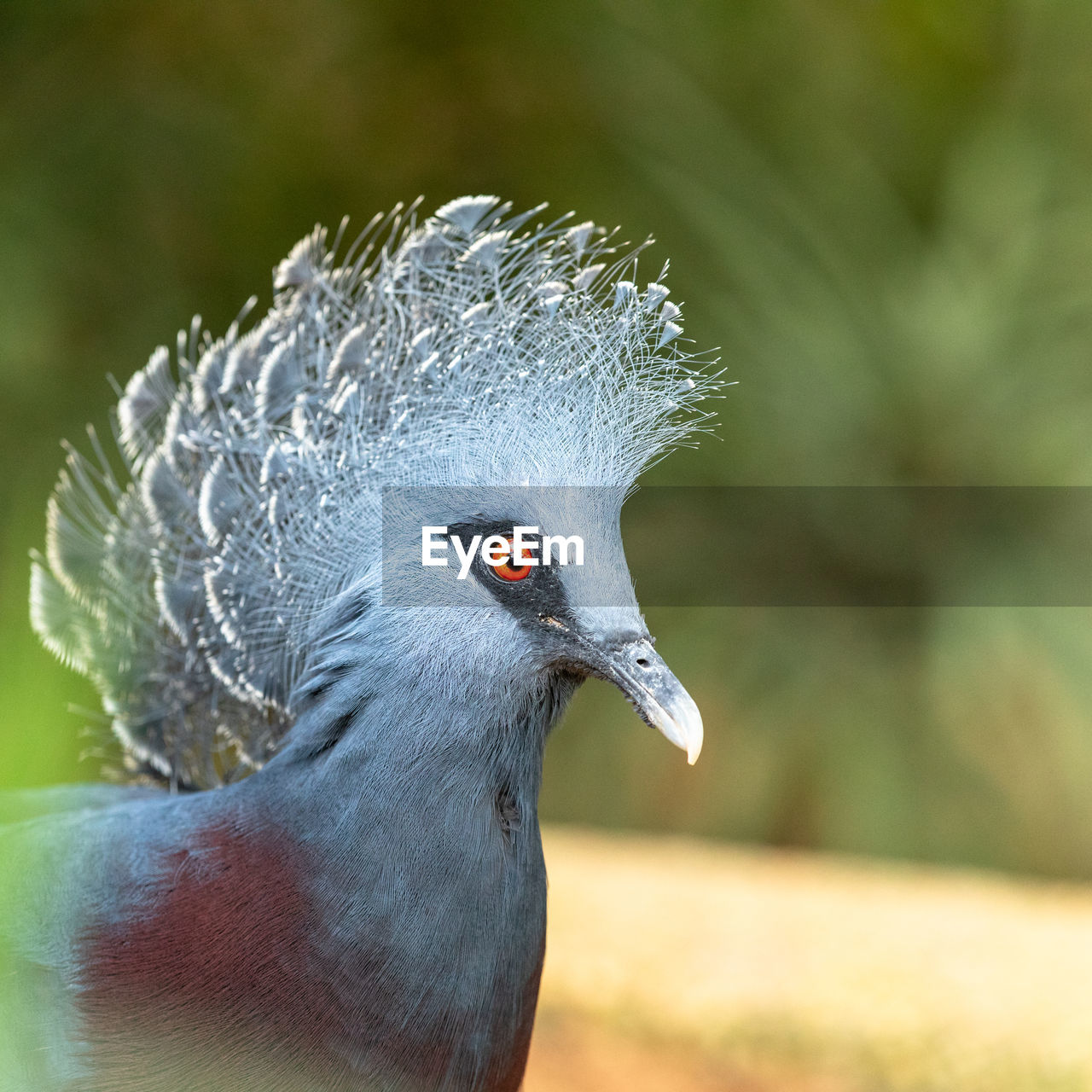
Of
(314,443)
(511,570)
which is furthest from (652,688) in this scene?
(314,443)

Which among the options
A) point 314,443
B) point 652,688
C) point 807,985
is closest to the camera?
point 652,688

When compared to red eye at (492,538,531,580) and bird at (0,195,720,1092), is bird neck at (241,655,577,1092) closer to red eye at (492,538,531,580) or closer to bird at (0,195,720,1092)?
bird at (0,195,720,1092)

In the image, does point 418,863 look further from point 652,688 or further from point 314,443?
point 314,443

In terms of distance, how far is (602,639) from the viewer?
1.48 metres

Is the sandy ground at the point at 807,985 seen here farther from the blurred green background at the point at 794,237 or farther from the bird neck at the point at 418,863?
the bird neck at the point at 418,863

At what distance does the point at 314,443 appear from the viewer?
172 cm

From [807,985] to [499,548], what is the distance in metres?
1.69

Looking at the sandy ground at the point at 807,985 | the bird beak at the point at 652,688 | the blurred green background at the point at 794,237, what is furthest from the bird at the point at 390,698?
the blurred green background at the point at 794,237

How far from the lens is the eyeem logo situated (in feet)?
4.87

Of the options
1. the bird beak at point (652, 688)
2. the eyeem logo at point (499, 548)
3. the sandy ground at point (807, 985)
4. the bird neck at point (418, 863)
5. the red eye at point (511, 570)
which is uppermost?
the eyeem logo at point (499, 548)

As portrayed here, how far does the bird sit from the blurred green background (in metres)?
2.59

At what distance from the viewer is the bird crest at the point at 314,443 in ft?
5.25

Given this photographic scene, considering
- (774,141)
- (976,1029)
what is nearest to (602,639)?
(976,1029)

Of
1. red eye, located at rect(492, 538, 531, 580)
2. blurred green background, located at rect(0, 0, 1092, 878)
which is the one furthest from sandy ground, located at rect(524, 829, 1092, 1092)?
red eye, located at rect(492, 538, 531, 580)
